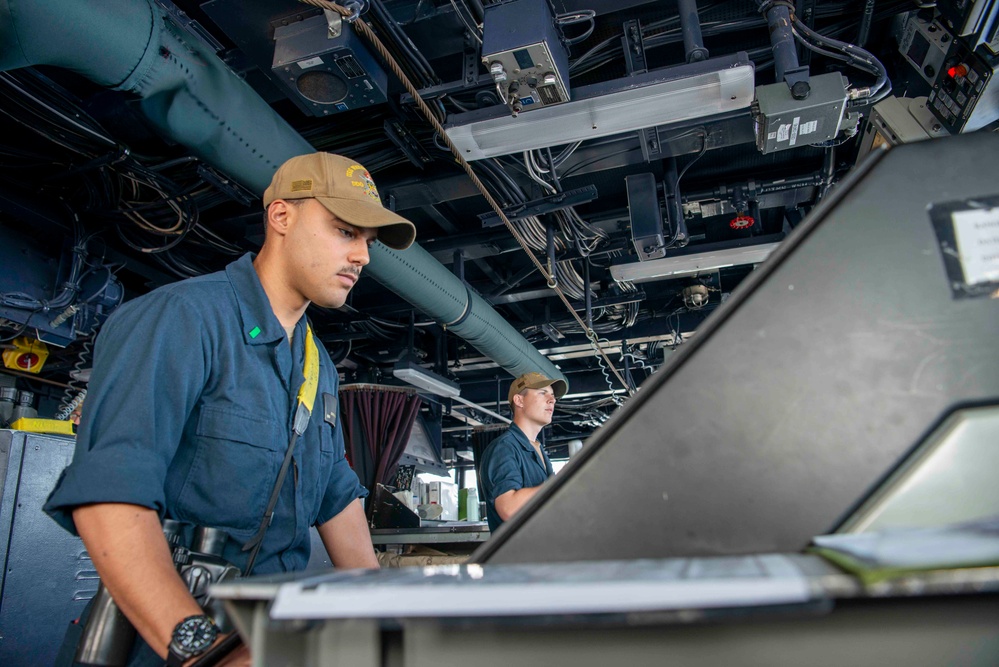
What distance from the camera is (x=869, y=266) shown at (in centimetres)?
51


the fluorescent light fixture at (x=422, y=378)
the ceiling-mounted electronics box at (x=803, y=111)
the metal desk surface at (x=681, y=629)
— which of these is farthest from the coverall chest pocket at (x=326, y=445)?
the fluorescent light fixture at (x=422, y=378)

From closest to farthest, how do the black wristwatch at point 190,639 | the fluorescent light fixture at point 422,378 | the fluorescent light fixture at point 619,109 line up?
the black wristwatch at point 190,639 → the fluorescent light fixture at point 619,109 → the fluorescent light fixture at point 422,378

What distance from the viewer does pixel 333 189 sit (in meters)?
1.31

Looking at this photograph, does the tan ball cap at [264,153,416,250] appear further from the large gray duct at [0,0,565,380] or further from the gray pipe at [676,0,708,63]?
the gray pipe at [676,0,708,63]

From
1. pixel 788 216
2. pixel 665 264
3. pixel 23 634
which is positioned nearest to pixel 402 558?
pixel 23 634

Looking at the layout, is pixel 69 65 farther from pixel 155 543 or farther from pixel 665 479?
pixel 665 479

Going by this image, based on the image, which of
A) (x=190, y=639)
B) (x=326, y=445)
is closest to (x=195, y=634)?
(x=190, y=639)

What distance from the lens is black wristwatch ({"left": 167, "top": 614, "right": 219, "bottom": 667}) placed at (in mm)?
732

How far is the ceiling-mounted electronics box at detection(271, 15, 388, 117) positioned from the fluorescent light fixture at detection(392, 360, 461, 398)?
8.73 feet

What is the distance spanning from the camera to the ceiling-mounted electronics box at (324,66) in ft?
6.92

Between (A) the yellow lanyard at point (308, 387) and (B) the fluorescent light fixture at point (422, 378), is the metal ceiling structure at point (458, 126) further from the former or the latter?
(A) the yellow lanyard at point (308, 387)

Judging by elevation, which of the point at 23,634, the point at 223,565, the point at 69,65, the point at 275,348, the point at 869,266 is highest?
the point at 69,65

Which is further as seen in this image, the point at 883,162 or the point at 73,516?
the point at 73,516

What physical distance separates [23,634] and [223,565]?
2.25m
